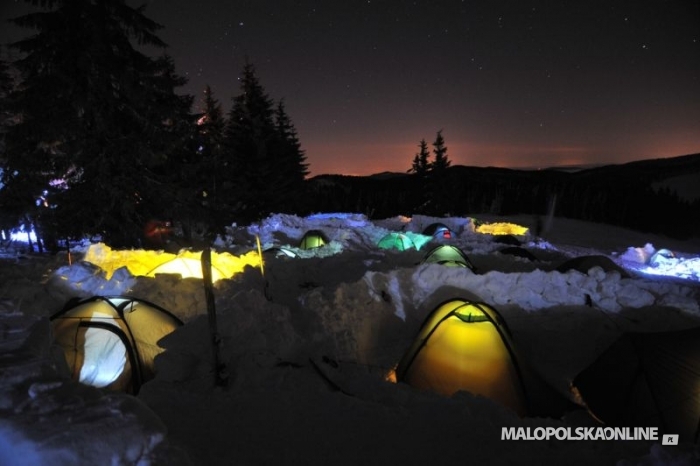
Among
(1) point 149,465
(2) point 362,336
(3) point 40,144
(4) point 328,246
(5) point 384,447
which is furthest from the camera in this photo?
(4) point 328,246

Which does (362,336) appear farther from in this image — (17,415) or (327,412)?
(17,415)

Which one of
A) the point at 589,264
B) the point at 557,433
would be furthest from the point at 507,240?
the point at 557,433

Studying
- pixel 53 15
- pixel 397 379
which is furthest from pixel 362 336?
pixel 53 15

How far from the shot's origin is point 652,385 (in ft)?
17.3

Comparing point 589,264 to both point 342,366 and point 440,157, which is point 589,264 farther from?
point 440,157

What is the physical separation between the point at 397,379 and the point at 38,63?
1487cm

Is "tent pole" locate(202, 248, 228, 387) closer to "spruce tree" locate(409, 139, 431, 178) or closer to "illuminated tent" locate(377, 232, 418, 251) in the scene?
"illuminated tent" locate(377, 232, 418, 251)

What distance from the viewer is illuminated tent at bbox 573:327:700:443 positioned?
16.7ft

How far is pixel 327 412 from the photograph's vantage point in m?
3.47

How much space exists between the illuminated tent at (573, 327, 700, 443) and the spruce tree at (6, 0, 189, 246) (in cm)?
1417

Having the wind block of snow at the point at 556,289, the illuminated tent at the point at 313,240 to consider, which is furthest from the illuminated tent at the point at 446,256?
the illuminated tent at the point at 313,240

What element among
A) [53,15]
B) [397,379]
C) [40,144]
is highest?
[53,15]

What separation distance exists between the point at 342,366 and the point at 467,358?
7.69 feet

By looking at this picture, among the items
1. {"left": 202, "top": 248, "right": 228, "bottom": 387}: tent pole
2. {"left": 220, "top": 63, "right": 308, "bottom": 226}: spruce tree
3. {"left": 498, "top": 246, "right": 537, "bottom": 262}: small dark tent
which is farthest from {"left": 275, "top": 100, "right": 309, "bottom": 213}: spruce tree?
{"left": 202, "top": 248, "right": 228, "bottom": 387}: tent pole
